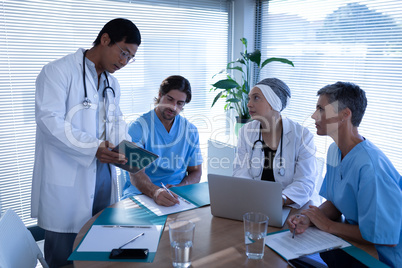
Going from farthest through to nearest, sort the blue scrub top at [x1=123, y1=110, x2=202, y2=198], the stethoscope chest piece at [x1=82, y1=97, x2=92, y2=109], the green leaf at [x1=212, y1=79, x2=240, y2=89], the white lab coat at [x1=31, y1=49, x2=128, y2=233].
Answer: the green leaf at [x1=212, y1=79, x2=240, y2=89]
the blue scrub top at [x1=123, y1=110, x2=202, y2=198]
the stethoscope chest piece at [x1=82, y1=97, x2=92, y2=109]
the white lab coat at [x1=31, y1=49, x2=128, y2=233]

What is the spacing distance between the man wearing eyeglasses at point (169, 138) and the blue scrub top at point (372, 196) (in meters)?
1.03

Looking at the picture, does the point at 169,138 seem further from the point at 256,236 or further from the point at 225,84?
the point at 225,84

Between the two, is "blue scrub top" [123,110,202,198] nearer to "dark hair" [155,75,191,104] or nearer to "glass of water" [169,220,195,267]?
"dark hair" [155,75,191,104]

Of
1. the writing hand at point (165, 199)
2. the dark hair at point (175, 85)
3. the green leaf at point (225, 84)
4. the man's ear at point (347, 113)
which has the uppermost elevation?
the green leaf at point (225, 84)

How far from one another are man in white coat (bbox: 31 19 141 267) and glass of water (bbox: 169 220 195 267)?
701mm

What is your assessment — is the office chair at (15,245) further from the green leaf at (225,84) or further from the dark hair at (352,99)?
the green leaf at (225,84)

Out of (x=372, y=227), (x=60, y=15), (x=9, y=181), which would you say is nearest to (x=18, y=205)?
(x=9, y=181)

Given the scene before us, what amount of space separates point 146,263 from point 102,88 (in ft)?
3.88

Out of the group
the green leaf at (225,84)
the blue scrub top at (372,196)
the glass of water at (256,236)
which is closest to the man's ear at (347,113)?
the blue scrub top at (372,196)

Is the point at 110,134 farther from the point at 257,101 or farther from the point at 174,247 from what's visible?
the point at 174,247

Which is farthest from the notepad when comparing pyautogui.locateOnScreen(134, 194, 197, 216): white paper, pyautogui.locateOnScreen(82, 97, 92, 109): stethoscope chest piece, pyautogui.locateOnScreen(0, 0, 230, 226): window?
pyautogui.locateOnScreen(0, 0, 230, 226): window

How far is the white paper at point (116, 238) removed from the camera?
1.18 metres

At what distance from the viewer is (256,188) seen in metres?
1.31

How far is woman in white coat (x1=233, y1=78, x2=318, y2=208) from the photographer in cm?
182
